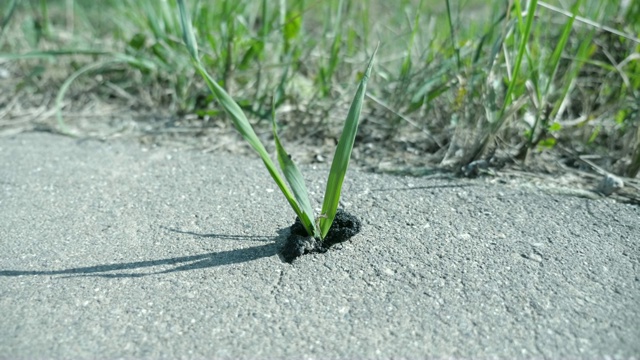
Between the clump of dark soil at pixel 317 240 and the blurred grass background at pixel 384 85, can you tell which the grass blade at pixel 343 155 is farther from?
the blurred grass background at pixel 384 85

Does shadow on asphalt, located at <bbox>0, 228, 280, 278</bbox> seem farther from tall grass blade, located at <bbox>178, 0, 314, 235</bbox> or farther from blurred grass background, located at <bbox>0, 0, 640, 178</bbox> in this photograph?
blurred grass background, located at <bbox>0, 0, 640, 178</bbox>

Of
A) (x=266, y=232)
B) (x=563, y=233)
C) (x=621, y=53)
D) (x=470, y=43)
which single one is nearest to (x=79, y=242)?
(x=266, y=232)

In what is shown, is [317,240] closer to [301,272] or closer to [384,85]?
[301,272]

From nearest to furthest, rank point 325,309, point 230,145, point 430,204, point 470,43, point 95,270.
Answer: point 325,309, point 95,270, point 430,204, point 230,145, point 470,43

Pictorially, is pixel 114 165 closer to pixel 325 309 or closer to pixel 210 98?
pixel 210 98

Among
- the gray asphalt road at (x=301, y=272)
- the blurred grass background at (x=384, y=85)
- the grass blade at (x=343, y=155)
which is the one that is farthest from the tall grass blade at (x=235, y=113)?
the blurred grass background at (x=384, y=85)

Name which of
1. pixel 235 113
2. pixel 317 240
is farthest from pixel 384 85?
A: pixel 235 113
